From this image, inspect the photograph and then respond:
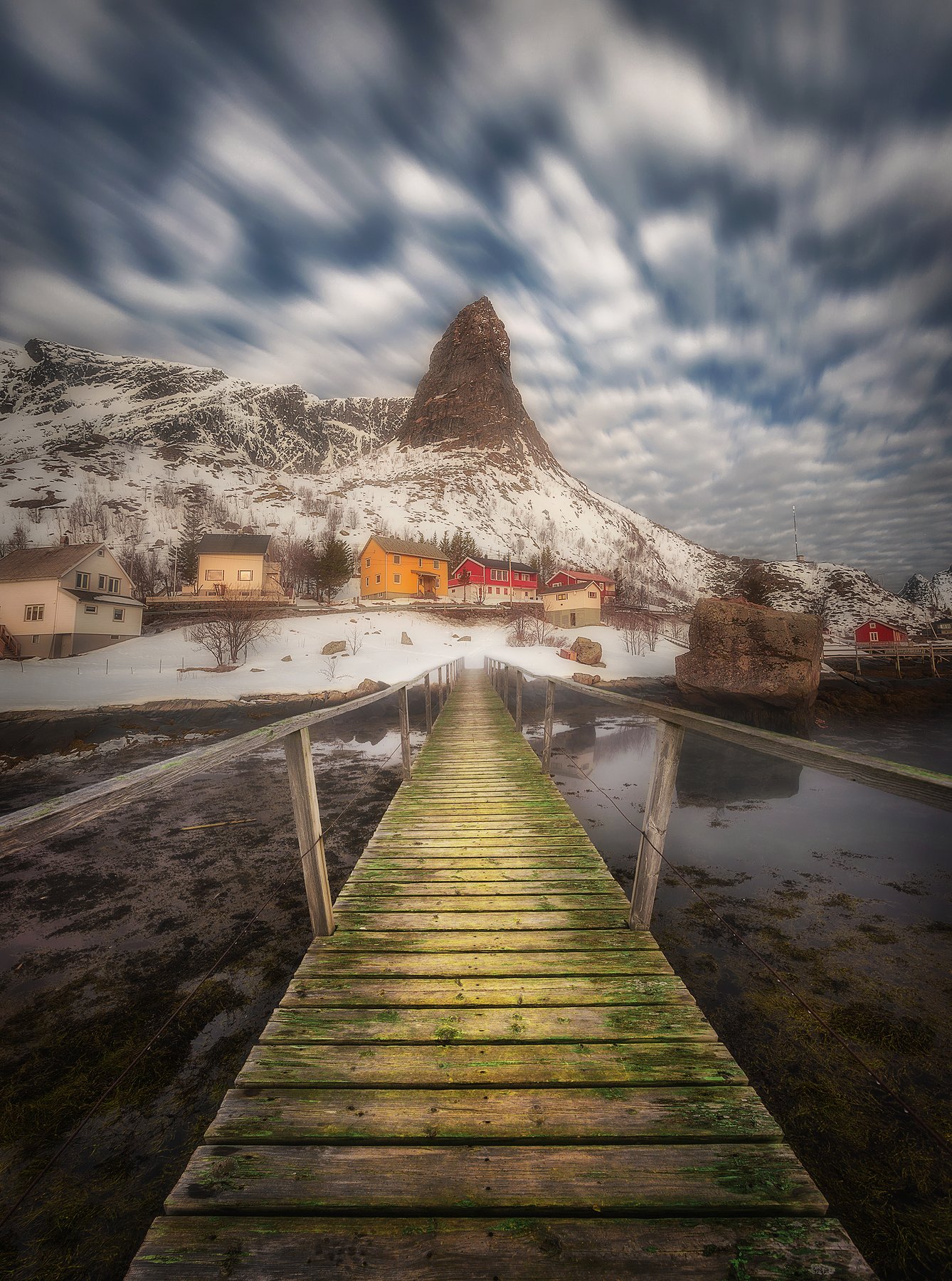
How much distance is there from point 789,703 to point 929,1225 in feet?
62.7

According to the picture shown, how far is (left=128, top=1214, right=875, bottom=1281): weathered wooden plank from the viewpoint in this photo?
139cm

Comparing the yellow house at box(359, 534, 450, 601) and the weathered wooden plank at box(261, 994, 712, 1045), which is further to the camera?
the yellow house at box(359, 534, 450, 601)

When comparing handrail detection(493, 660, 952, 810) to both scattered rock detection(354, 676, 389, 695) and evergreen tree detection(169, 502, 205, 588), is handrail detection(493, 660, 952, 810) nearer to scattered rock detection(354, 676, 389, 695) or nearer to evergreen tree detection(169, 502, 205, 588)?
scattered rock detection(354, 676, 389, 695)

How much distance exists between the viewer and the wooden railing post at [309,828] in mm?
3111

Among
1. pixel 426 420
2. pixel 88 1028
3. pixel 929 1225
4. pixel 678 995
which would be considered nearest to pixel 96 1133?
pixel 88 1028

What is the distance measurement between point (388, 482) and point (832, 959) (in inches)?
4445

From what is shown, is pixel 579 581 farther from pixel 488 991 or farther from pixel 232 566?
pixel 488 991

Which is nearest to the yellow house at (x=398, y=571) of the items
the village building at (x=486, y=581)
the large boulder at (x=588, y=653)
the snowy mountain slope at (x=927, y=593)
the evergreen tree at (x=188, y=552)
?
the village building at (x=486, y=581)

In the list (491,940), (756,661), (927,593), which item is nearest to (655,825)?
(491,940)

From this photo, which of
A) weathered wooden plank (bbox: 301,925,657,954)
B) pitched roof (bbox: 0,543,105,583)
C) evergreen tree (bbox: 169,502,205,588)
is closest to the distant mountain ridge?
evergreen tree (bbox: 169,502,205,588)

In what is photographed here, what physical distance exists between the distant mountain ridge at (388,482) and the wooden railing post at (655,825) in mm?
36941

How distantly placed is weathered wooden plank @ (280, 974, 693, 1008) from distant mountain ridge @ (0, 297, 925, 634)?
124 feet

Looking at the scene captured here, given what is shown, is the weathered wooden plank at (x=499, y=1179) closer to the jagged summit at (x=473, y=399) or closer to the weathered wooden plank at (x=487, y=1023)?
the weathered wooden plank at (x=487, y=1023)

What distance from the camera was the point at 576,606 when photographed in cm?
4366
